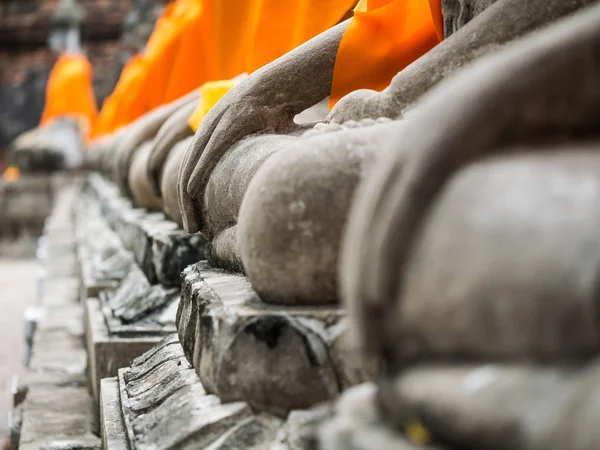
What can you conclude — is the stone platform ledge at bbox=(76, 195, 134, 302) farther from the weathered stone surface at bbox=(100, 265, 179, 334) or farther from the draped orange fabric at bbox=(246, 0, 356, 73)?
the draped orange fabric at bbox=(246, 0, 356, 73)

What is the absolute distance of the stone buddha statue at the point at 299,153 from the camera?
1.20m

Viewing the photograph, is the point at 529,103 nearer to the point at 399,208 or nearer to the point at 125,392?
the point at 399,208

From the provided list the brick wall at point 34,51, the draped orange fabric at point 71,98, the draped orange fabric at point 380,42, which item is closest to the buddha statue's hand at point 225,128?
the draped orange fabric at point 380,42

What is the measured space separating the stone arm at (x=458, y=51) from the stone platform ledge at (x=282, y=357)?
0.45 m

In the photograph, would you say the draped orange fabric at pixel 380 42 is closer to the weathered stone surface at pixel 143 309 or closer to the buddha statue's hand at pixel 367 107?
the buddha statue's hand at pixel 367 107

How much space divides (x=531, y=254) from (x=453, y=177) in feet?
0.45

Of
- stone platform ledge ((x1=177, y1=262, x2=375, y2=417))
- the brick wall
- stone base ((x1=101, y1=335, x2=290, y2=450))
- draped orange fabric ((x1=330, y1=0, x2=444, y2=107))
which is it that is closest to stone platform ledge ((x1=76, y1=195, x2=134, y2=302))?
stone base ((x1=101, y1=335, x2=290, y2=450))

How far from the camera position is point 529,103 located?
0.89 m

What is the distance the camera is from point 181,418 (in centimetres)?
128

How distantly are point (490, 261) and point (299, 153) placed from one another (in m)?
0.48

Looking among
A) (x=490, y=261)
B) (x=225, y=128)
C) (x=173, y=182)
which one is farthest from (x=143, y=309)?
(x=490, y=261)

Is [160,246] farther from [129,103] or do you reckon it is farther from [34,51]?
[34,51]

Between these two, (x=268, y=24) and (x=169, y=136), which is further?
(x=169, y=136)

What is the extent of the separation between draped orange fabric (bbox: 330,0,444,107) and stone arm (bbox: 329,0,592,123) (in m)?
0.45
